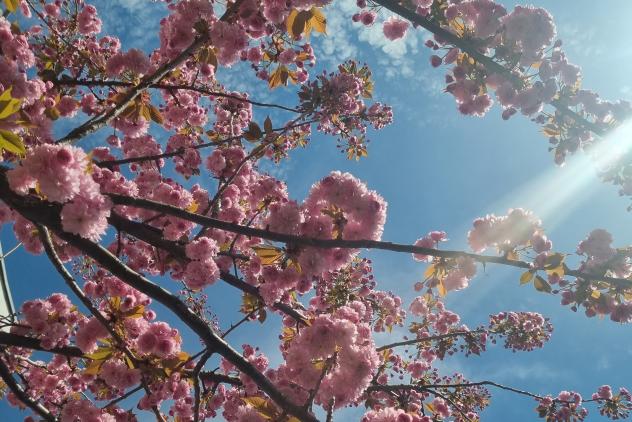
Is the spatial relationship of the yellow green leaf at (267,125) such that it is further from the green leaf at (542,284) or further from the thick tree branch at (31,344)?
the thick tree branch at (31,344)

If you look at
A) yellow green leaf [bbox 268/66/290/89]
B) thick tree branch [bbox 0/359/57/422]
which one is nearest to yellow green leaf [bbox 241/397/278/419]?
thick tree branch [bbox 0/359/57/422]

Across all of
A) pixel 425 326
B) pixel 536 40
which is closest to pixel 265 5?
pixel 536 40

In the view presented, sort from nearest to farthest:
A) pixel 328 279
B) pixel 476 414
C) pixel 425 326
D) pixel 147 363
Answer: pixel 147 363, pixel 328 279, pixel 476 414, pixel 425 326

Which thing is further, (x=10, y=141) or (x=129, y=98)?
(x=129, y=98)

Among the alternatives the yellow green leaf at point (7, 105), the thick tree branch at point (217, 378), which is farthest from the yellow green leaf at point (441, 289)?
the yellow green leaf at point (7, 105)

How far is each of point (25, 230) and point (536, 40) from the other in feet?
19.1

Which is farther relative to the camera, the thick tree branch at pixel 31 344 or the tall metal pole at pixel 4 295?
the tall metal pole at pixel 4 295

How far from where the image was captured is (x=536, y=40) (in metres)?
4.55

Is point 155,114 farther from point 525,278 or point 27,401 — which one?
point 525,278

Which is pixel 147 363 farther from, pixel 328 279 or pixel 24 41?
pixel 24 41

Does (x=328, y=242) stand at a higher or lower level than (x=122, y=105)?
lower

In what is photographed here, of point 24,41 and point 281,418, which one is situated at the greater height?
point 24,41

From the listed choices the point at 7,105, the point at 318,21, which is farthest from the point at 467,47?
the point at 7,105

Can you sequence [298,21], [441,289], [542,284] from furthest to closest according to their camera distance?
[298,21] → [441,289] → [542,284]
